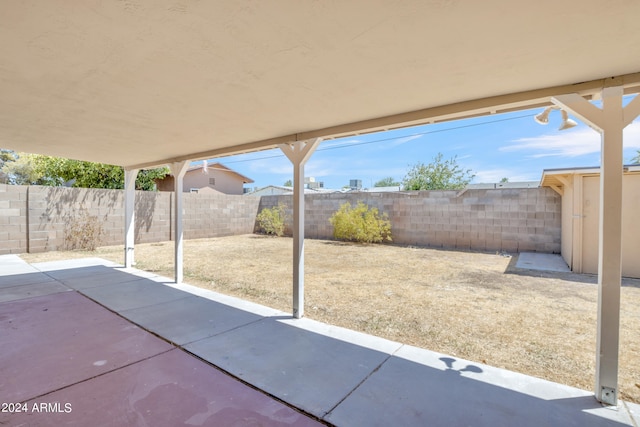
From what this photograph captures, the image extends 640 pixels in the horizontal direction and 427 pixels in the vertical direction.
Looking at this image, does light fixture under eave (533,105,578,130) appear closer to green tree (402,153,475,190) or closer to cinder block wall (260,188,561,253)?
cinder block wall (260,188,561,253)

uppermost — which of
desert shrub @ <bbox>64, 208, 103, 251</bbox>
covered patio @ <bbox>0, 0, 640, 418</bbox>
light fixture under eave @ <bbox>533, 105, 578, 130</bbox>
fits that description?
covered patio @ <bbox>0, 0, 640, 418</bbox>

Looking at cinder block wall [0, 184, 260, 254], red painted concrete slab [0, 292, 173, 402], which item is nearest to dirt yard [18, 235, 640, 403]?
cinder block wall [0, 184, 260, 254]

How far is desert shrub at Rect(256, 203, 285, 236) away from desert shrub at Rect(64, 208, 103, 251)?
227 inches

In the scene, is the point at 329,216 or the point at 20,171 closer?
the point at 329,216

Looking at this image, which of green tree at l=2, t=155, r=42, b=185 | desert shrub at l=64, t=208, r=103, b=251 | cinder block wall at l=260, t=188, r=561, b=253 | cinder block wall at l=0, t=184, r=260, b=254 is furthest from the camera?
green tree at l=2, t=155, r=42, b=185

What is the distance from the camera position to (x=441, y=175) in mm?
20062

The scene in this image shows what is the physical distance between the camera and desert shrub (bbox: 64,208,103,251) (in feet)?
26.5

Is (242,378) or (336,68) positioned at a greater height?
(336,68)

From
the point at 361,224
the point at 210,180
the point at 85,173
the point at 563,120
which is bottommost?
the point at 361,224

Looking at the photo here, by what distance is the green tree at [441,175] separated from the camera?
19828 mm

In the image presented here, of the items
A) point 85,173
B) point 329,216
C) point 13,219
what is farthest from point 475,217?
point 85,173

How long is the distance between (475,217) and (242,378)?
8184mm

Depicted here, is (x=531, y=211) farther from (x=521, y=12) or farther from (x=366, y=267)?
(x=521, y=12)

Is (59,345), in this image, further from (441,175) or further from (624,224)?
(441,175)
